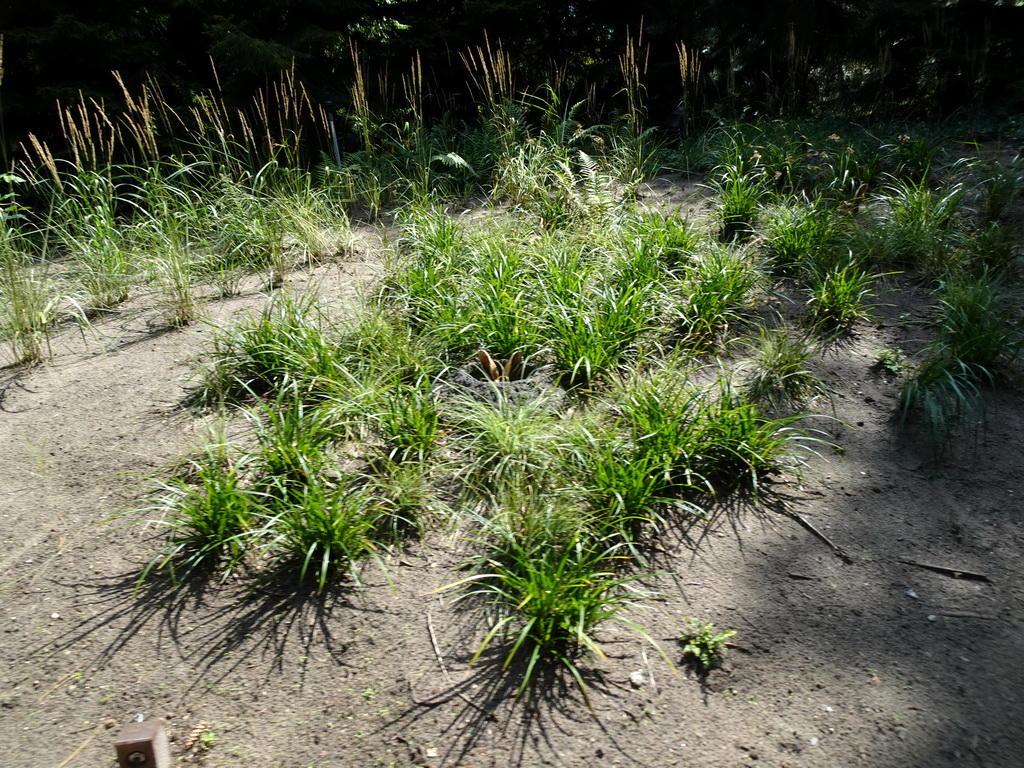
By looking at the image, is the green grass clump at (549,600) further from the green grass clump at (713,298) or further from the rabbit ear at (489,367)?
the green grass clump at (713,298)

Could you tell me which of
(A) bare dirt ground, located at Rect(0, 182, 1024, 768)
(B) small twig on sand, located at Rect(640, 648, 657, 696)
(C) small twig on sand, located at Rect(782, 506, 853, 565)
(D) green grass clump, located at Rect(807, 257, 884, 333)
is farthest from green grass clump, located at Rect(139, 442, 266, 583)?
(D) green grass clump, located at Rect(807, 257, 884, 333)

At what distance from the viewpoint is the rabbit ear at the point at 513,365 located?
3.92 meters

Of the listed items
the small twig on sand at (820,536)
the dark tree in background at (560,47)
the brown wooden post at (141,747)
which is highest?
the dark tree in background at (560,47)

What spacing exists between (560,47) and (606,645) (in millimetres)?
7425

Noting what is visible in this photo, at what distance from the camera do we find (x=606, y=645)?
265 cm

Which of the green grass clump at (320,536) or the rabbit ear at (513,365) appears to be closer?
the green grass clump at (320,536)

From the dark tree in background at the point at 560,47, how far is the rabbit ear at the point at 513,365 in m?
3.65

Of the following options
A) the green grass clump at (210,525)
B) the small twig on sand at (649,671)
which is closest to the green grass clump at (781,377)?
the small twig on sand at (649,671)

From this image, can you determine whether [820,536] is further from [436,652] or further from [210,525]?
[210,525]

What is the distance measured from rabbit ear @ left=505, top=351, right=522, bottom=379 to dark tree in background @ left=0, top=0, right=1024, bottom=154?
3.65 metres

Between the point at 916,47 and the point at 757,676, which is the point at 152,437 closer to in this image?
the point at 757,676

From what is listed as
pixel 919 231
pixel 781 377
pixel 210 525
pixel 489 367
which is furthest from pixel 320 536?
pixel 919 231

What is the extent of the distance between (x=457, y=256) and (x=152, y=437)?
2.13 meters

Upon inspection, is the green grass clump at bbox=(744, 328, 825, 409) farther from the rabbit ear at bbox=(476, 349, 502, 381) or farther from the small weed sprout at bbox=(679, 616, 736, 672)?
the small weed sprout at bbox=(679, 616, 736, 672)
